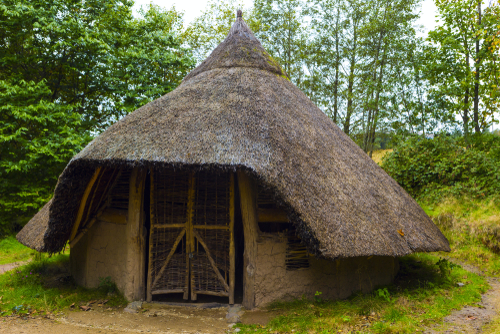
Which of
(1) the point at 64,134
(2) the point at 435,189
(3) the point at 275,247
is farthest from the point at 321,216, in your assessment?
(1) the point at 64,134

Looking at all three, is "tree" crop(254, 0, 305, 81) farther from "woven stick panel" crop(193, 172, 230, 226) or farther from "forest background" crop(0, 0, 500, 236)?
"woven stick panel" crop(193, 172, 230, 226)

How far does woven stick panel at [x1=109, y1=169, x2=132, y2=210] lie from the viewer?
7.11m

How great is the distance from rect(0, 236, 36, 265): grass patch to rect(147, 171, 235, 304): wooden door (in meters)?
6.50

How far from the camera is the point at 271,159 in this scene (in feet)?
18.7

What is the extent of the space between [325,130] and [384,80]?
11.4m

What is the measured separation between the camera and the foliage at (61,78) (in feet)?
40.4

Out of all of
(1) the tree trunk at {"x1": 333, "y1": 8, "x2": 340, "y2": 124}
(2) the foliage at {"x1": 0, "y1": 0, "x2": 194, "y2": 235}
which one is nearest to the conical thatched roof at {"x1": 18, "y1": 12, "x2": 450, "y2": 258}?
(2) the foliage at {"x1": 0, "y1": 0, "x2": 194, "y2": 235}

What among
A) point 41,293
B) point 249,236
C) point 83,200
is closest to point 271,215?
point 249,236

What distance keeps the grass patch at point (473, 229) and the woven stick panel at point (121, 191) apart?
809 cm

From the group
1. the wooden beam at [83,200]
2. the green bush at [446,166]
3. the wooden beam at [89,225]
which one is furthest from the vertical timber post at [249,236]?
the green bush at [446,166]

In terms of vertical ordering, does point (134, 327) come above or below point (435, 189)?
below

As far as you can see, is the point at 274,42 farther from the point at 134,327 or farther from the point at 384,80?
the point at 134,327

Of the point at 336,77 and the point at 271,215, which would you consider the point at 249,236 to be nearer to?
the point at 271,215

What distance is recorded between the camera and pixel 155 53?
49.8 feet
